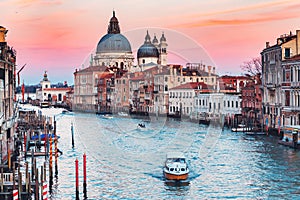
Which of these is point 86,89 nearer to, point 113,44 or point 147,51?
point 147,51

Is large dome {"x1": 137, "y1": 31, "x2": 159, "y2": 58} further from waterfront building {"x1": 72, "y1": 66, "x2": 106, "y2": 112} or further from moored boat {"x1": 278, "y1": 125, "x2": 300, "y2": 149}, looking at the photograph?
moored boat {"x1": 278, "y1": 125, "x2": 300, "y2": 149}

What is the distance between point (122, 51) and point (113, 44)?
1445 mm

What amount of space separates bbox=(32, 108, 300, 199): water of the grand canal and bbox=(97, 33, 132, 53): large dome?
4991 cm

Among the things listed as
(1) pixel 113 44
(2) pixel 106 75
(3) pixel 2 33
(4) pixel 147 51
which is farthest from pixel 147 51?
(3) pixel 2 33

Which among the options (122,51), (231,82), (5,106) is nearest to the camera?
(5,106)

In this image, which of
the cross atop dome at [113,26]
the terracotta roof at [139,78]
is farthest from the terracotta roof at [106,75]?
the cross atop dome at [113,26]

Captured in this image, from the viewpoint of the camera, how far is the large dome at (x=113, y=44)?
254 feet

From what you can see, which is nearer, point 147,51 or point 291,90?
point 291,90

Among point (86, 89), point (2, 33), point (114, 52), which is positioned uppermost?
point (114, 52)

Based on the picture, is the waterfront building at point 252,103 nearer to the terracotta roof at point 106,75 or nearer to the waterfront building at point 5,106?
the waterfront building at point 5,106

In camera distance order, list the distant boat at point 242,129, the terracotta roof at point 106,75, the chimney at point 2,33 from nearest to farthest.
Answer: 1. the chimney at point 2,33
2. the distant boat at point 242,129
3. the terracotta roof at point 106,75

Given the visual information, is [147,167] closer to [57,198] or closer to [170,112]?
Answer: [57,198]

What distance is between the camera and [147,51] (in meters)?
70.4

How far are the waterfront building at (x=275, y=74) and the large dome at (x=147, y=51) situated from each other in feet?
130
